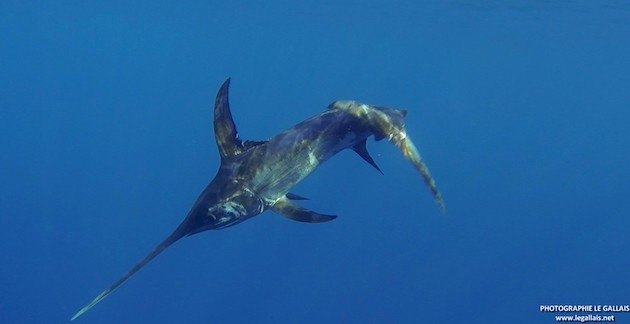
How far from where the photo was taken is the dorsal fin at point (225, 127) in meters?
4.88

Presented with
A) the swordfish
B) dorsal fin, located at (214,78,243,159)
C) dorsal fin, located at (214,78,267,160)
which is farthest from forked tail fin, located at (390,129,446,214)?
dorsal fin, located at (214,78,243,159)

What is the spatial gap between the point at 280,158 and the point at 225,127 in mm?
535

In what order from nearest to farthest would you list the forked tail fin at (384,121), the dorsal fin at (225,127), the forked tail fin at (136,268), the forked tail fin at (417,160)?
the forked tail fin at (136,268) < the forked tail fin at (417,160) < the dorsal fin at (225,127) < the forked tail fin at (384,121)

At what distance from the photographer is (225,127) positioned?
16.4ft

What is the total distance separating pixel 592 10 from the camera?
22.7 meters

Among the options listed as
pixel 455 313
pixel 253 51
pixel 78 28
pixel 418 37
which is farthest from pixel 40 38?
pixel 455 313

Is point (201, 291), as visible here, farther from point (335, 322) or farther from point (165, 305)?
point (335, 322)

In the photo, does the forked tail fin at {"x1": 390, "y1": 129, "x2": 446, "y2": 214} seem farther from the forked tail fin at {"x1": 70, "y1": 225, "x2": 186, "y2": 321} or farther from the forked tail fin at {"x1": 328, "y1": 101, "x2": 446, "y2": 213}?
the forked tail fin at {"x1": 70, "y1": 225, "x2": 186, "y2": 321}

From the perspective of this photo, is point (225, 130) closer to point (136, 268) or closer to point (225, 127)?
point (225, 127)

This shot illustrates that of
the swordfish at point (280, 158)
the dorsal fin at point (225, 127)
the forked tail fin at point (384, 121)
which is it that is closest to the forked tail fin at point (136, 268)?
the swordfish at point (280, 158)

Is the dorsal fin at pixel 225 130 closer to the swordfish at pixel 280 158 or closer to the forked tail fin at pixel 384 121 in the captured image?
the swordfish at pixel 280 158

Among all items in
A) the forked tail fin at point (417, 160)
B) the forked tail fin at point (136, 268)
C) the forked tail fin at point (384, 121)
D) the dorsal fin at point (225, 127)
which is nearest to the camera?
the forked tail fin at point (136, 268)

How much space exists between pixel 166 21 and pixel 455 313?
33.0 m

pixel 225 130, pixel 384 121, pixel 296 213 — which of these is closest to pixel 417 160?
pixel 384 121
